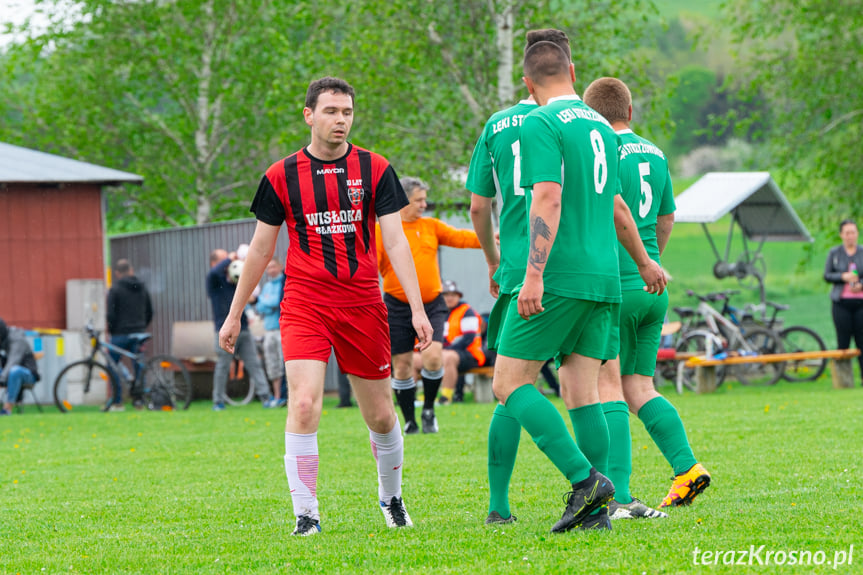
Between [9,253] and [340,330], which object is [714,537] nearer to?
[340,330]

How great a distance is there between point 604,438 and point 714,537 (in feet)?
2.27

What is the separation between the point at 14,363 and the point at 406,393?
317 inches

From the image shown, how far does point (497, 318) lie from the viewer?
5434 millimetres

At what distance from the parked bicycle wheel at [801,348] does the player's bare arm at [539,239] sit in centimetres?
1333

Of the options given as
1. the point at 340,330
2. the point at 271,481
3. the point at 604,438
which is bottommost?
the point at 271,481

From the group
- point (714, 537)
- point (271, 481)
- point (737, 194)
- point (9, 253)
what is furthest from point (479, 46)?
point (714, 537)

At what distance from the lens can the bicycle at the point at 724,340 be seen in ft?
55.7

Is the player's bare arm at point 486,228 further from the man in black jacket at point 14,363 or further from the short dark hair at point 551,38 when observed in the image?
the man in black jacket at point 14,363

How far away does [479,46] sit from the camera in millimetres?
21203

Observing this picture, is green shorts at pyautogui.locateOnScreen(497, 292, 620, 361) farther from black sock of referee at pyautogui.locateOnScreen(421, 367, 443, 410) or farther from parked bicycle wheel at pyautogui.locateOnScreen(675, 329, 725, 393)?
parked bicycle wheel at pyautogui.locateOnScreen(675, 329, 725, 393)

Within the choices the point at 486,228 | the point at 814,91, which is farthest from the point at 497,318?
the point at 814,91

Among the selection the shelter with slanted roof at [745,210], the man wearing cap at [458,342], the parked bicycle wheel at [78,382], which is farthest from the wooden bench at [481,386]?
the parked bicycle wheel at [78,382]

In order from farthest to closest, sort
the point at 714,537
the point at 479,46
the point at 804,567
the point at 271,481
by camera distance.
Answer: the point at 479,46 < the point at 271,481 < the point at 714,537 < the point at 804,567

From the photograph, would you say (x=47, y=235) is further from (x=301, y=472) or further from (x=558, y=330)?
(x=558, y=330)
